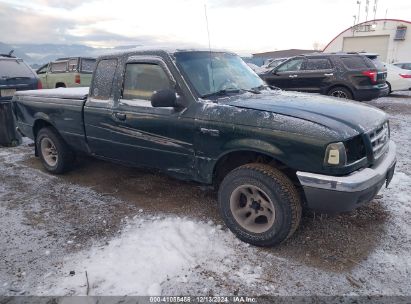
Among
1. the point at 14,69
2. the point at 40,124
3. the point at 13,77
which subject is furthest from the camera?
the point at 14,69

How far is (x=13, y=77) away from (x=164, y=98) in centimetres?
525

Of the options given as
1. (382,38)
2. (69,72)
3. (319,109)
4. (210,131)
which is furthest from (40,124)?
(382,38)

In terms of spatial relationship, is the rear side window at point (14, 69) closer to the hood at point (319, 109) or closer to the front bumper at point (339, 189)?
the hood at point (319, 109)

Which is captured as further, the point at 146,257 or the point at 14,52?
the point at 14,52

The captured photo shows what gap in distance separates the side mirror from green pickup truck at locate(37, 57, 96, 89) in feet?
29.3

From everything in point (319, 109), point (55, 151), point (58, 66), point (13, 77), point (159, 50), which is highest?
point (159, 50)

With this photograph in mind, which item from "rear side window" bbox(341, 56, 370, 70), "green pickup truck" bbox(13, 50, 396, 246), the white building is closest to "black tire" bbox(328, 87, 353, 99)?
"rear side window" bbox(341, 56, 370, 70)

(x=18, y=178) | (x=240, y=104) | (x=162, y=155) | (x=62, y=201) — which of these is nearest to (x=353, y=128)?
(x=240, y=104)

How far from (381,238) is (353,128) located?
1.27 metres

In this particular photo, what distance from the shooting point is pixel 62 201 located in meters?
4.36

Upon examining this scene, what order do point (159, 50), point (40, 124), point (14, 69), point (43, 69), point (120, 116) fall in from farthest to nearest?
1. point (43, 69)
2. point (14, 69)
3. point (40, 124)
4. point (120, 116)
5. point (159, 50)

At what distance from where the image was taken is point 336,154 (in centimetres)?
270

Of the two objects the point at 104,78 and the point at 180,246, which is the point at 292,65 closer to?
the point at 104,78

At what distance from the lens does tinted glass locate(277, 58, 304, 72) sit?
1053 centimetres
